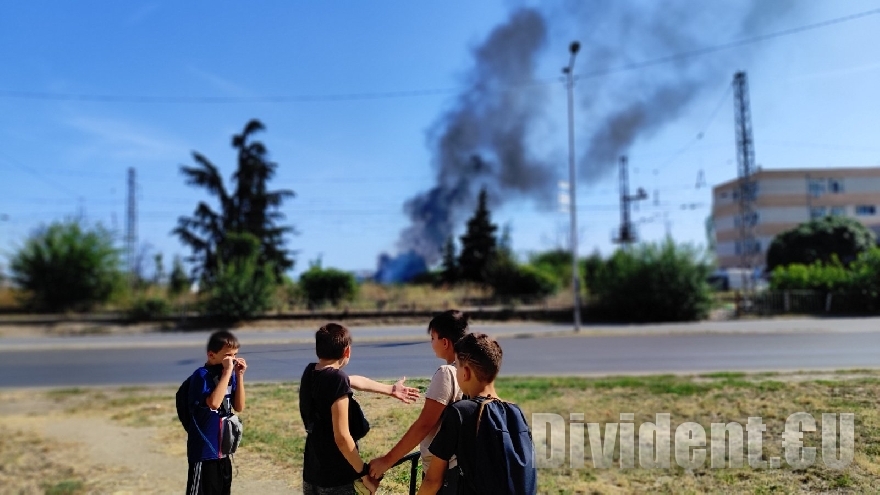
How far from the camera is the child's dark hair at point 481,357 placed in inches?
99.3

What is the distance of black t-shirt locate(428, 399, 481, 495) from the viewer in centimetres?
241

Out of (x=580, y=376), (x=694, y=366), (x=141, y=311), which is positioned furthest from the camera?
(x=141, y=311)

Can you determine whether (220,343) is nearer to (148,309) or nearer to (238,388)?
(238,388)

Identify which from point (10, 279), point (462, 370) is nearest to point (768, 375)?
point (462, 370)

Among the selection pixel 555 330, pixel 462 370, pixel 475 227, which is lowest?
pixel 555 330

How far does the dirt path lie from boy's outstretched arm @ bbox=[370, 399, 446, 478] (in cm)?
167

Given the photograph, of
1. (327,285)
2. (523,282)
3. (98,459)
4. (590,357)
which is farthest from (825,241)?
(98,459)

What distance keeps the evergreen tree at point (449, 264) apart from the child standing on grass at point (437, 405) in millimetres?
36777

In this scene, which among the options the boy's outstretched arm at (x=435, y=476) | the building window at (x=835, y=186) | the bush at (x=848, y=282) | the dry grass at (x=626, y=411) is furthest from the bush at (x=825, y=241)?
the boy's outstretched arm at (x=435, y=476)

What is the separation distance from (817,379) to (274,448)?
744 centimetres

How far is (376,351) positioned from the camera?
4.59 meters

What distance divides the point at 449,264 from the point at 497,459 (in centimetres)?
4096

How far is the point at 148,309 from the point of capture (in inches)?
949

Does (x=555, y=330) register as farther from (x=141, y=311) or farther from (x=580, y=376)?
(x=141, y=311)
